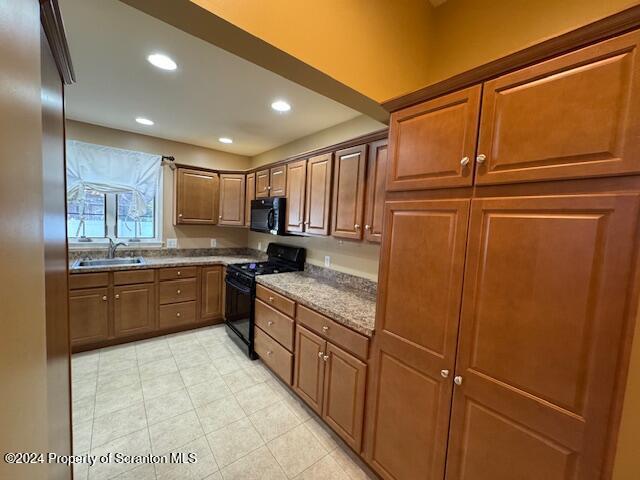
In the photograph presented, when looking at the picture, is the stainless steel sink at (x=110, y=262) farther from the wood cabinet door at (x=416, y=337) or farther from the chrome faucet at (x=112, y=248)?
the wood cabinet door at (x=416, y=337)

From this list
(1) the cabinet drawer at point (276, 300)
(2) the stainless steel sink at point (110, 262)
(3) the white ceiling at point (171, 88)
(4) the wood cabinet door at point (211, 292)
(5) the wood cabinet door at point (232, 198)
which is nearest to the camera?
(3) the white ceiling at point (171, 88)

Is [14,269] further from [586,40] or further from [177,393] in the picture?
[177,393]

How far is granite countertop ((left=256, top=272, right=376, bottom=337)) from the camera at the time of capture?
5.42ft

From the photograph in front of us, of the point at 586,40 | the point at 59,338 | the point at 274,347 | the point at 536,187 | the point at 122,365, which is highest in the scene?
the point at 586,40

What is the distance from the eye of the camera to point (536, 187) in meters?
0.91

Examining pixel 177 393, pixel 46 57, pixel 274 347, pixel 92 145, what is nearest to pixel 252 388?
pixel 274 347

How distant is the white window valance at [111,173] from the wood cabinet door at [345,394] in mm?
3252

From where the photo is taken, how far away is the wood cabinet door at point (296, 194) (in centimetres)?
255

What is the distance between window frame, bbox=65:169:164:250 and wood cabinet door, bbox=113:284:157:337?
0.76 metres

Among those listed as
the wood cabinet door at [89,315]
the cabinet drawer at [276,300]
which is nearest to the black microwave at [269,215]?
the cabinet drawer at [276,300]

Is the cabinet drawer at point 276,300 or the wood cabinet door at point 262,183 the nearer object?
the cabinet drawer at point 276,300

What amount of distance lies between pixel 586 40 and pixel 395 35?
35.9 inches

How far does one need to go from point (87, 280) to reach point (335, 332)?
2.74 metres

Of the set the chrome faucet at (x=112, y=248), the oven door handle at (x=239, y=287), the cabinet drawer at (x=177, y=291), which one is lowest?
the cabinet drawer at (x=177, y=291)
